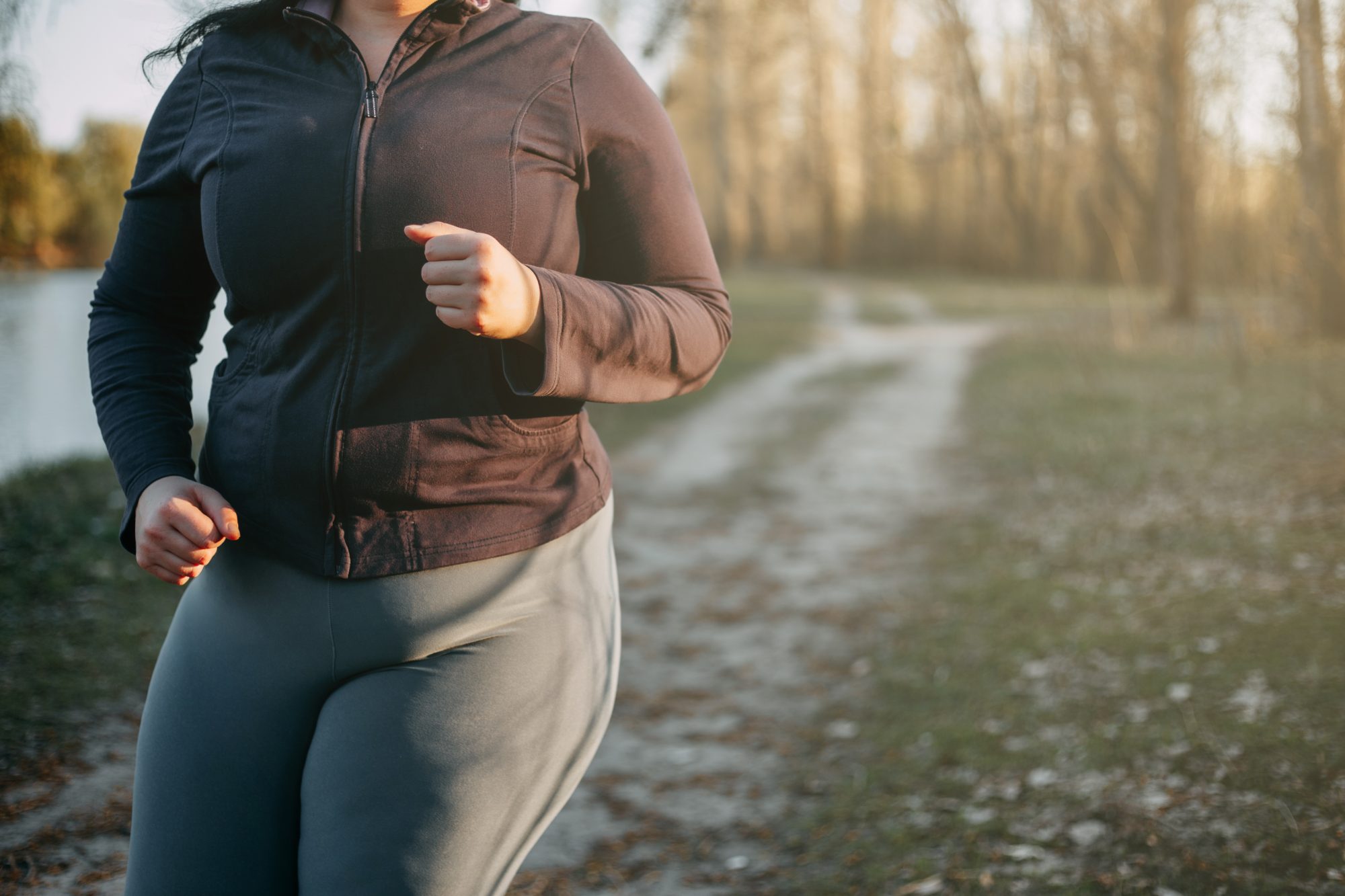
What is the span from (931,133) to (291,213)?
4179 cm

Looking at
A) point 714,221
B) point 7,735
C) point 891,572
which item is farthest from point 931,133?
point 7,735

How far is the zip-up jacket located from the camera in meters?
1.39

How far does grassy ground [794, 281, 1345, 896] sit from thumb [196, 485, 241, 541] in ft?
7.84

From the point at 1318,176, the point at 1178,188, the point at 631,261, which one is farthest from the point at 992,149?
the point at 631,261

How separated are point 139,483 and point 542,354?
620 mm

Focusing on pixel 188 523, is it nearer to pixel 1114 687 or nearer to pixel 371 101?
pixel 371 101

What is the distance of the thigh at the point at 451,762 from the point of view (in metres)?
1.32

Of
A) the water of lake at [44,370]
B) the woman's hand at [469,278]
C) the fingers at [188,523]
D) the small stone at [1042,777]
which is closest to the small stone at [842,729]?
the small stone at [1042,777]

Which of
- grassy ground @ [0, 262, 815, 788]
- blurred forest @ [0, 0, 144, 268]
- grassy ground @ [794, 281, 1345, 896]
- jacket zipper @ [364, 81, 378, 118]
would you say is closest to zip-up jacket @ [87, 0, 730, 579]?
jacket zipper @ [364, 81, 378, 118]

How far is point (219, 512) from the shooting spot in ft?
4.68

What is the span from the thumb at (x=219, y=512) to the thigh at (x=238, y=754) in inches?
3.4

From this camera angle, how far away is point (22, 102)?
505 centimetres

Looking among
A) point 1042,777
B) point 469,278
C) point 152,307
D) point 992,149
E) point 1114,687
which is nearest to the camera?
point 469,278

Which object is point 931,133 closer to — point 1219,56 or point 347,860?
point 1219,56
